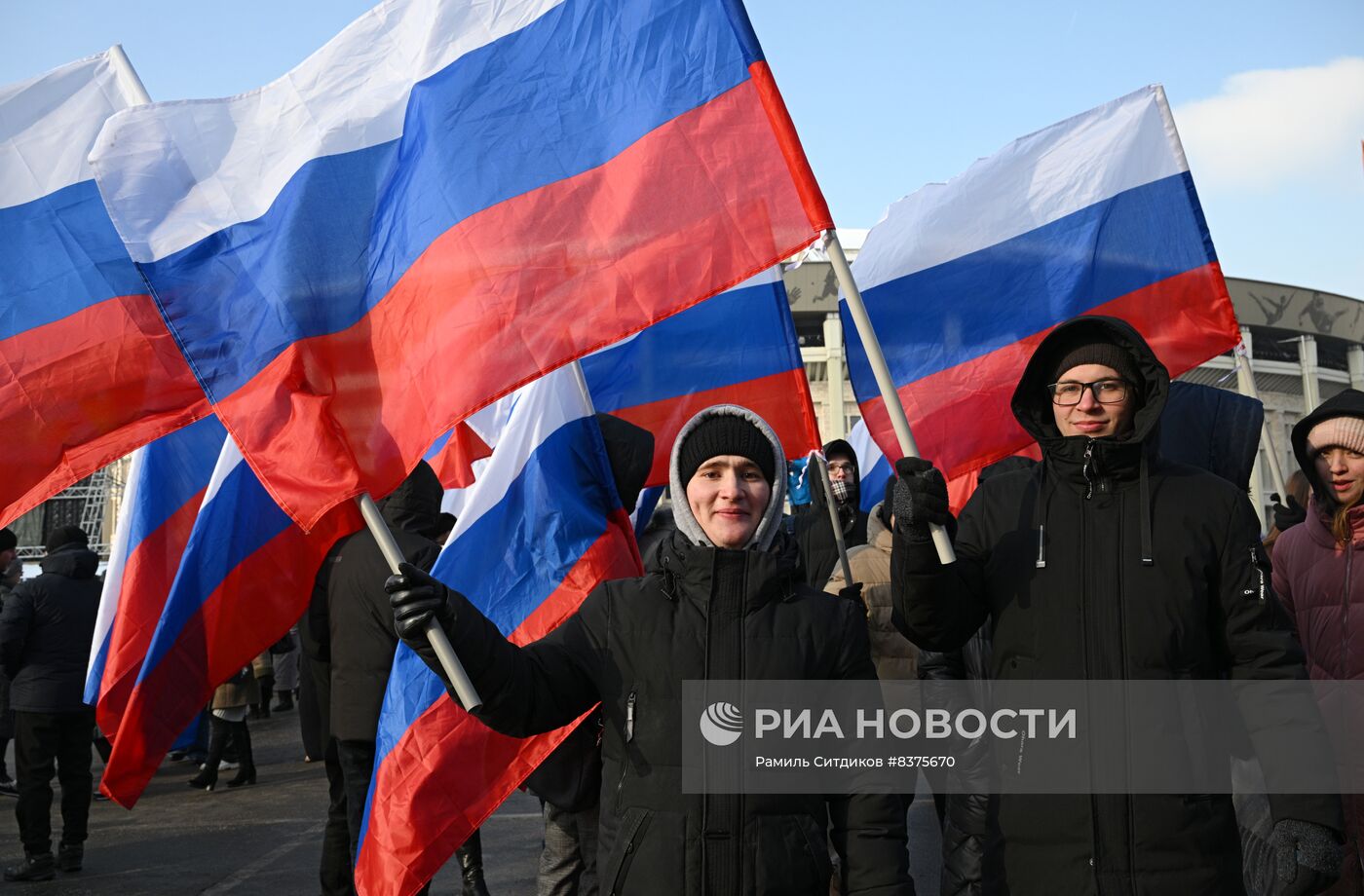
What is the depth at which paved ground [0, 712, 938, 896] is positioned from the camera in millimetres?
7102

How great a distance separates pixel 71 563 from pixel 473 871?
12.8 ft

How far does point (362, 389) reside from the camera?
3734 millimetres

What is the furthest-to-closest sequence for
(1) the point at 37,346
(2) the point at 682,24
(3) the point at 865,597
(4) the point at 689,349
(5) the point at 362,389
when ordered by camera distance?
1. (4) the point at 689,349
2. (3) the point at 865,597
3. (1) the point at 37,346
4. (2) the point at 682,24
5. (5) the point at 362,389

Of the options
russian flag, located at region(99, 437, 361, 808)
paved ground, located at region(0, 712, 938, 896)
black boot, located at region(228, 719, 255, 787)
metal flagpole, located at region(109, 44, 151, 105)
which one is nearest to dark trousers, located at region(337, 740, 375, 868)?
russian flag, located at region(99, 437, 361, 808)

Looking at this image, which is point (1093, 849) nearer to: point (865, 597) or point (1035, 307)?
point (865, 597)

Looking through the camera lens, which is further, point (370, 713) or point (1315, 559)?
point (370, 713)

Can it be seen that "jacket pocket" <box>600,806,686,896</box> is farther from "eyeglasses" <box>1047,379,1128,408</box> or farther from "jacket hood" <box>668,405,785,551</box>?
"eyeglasses" <box>1047,379,1128,408</box>

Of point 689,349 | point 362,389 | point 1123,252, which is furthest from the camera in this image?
point 689,349

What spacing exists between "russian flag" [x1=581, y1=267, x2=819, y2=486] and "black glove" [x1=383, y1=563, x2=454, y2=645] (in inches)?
149

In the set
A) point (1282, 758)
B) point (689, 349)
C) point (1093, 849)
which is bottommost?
point (1093, 849)

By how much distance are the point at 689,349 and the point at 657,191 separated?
3.04m

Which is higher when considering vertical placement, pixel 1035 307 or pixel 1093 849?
pixel 1035 307

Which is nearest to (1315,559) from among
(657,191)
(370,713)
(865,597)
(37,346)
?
(865,597)

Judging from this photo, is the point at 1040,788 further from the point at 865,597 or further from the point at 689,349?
the point at 689,349
